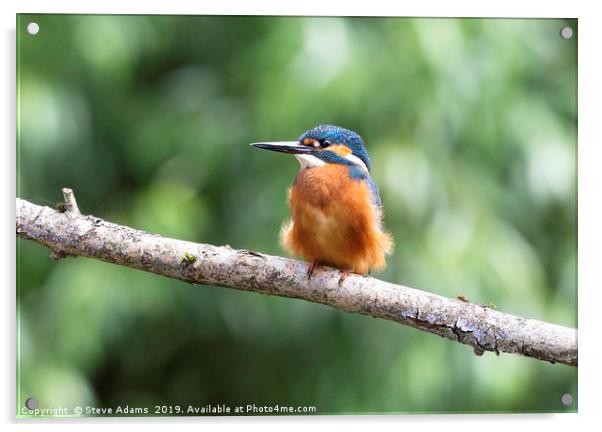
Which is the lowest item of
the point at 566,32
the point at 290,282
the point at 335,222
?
the point at 290,282

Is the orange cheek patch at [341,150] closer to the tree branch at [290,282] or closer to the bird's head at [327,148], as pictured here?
the bird's head at [327,148]

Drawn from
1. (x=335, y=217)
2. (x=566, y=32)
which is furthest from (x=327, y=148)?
(x=566, y=32)

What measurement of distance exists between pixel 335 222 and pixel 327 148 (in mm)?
332

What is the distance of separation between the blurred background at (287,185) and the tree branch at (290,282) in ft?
1.56

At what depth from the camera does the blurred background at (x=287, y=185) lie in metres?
3.18

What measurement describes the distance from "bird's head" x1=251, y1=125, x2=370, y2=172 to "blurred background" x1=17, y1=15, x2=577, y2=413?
0.34m

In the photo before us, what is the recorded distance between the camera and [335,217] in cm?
284

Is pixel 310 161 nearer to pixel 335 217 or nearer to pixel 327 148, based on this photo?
pixel 327 148

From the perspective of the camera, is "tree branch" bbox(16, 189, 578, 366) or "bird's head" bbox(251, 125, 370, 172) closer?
"tree branch" bbox(16, 189, 578, 366)

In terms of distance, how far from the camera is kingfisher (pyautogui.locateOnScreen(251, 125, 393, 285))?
284cm

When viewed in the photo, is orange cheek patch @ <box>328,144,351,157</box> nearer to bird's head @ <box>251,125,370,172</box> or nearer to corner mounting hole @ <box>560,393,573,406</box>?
bird's head @ <box>251,125,370,172</box>

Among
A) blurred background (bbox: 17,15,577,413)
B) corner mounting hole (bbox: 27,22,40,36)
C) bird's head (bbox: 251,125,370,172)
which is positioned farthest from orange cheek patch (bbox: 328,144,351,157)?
corner mounting hole (bbox: 27,22,40,36)

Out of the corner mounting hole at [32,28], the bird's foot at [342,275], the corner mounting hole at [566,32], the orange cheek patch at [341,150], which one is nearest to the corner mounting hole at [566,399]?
the bird's foot at [342,275]
